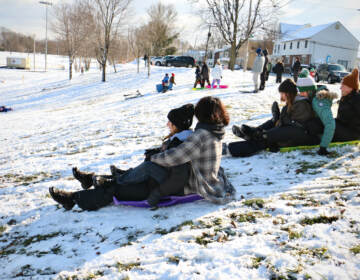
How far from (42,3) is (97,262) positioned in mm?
51387

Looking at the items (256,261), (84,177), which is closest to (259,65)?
(84,177)

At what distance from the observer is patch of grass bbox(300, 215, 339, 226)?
2802 mm

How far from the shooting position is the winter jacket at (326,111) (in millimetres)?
4375

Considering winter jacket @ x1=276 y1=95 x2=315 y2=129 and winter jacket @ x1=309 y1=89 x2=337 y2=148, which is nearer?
winter jacket @ x1=309 y1=89 x2=337 y2=148

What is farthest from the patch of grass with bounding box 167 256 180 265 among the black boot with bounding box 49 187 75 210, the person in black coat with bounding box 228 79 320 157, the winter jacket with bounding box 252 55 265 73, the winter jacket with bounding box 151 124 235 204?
the winter jacket with bounding box 252 55 265 73

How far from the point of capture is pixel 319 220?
9.30 feet

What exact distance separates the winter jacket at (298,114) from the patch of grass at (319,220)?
234 centimetres

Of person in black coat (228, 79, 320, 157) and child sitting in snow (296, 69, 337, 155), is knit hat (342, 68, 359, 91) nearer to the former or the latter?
child sitting in snow (296, 69, 337, 155)

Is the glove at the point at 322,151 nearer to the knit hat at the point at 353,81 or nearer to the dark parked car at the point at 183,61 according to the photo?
the knit hat at the point at 353,81

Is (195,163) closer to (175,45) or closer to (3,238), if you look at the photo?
(3,238)

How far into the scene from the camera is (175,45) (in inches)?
2124

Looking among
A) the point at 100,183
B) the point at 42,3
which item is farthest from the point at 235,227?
the point at 42,3

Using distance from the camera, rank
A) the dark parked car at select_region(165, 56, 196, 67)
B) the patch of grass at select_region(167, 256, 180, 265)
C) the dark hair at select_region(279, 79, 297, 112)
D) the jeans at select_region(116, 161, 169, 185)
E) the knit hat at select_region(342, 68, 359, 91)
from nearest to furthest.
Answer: the patch of grass at select_region(167, 256, 180, 265), the jeans at select_region(116, 161, 169, 185), the knit hat at select_region(342, 68, 359, 91), the dark hair at select_region(279, 79, 297, 112), the dark parked car at select_region(165, 56, 196, 67)

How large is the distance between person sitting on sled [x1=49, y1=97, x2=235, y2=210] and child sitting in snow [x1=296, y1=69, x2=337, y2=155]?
2145 mm
